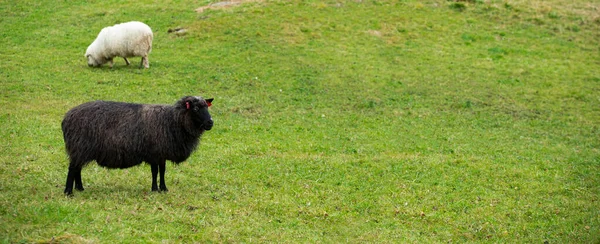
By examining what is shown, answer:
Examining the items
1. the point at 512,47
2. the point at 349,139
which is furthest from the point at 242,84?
the point at 512,47

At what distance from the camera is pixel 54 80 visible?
2512 cm

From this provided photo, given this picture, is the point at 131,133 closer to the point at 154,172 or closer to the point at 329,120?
the point at 154,172

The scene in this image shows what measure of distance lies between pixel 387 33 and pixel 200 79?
37.8 feet

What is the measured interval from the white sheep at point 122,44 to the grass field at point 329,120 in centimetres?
63

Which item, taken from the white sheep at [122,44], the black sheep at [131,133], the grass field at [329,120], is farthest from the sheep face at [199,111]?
the white sheep at [122,44]

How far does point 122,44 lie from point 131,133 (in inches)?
587

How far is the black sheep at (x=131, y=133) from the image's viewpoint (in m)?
12.5

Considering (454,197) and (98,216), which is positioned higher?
(98,216)

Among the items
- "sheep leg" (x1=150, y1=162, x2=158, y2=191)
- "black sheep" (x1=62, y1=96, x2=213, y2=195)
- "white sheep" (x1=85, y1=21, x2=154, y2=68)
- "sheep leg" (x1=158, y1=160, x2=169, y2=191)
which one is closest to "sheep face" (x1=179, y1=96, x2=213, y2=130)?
"black sheep" (x1=62, y1=96, x2=213, y2=195)

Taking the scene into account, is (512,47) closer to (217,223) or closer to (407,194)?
(407,194)

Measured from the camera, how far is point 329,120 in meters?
22.8

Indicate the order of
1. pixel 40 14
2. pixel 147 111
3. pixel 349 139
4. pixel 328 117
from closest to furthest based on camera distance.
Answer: pixel 147 111 < pixel 349 139 < pixel 328 117 < pixel 40 14

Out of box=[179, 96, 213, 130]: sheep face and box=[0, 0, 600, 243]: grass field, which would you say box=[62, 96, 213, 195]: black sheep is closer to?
box=[179, 96, 213, 130]: sheep face

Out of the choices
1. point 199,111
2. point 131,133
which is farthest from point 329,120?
point 131,133
